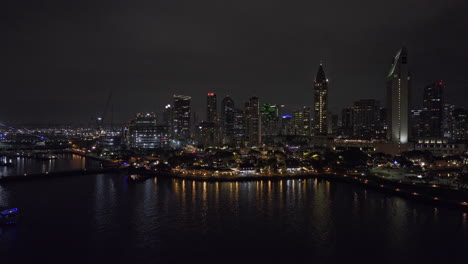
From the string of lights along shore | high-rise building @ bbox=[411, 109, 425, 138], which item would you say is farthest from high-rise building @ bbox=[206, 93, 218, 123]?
high-rise building @ bbox=[411, 109, 425, 138]

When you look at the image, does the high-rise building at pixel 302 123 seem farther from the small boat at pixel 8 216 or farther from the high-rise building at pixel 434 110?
the small boat at pixel 8 216

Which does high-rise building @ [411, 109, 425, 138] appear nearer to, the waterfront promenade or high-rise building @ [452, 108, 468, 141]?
high-rise building @ [452, 108, 468, 141]

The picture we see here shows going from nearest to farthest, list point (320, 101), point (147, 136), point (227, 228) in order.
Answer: point (227, 228)
point (147, 136)
point (320, 101)

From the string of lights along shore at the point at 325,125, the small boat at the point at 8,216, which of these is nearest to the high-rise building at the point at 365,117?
the string of lights along shore at the point at 325,125

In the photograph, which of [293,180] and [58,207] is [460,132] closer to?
[293,180]

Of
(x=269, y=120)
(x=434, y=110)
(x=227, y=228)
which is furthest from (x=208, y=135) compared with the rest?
(x=227, y=228)

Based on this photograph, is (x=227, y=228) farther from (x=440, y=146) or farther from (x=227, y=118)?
(x=227, y=118)
